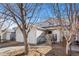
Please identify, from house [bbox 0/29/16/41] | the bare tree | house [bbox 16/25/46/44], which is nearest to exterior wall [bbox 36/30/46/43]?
house [bbox 16/25/46/44]

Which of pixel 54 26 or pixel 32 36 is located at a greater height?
pixel 54 26

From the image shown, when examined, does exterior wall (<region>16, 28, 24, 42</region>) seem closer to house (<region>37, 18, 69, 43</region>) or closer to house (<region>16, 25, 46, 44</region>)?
house (<region>16, 25, 46, 44</region>)

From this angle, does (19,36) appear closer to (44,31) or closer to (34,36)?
(34,36)

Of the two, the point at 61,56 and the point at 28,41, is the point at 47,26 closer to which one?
the point at 28,41

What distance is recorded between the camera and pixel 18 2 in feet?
5.97

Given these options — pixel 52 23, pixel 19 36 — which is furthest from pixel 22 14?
pixel 52 23

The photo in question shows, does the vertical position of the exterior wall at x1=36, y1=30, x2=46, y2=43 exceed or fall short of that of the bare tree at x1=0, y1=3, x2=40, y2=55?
it falls short

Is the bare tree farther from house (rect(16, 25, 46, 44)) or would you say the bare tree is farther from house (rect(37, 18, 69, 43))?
house (rect(37, 18, 69, 43))

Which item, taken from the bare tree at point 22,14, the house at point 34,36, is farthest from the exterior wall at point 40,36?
the bare tree at point 22,14

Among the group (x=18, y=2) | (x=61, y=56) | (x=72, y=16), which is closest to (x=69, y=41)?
(x=61, y=56)

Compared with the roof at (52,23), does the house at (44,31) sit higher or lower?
lower

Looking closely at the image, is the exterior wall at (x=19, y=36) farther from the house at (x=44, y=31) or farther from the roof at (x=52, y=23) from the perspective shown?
the roof at (x=52, y=23)

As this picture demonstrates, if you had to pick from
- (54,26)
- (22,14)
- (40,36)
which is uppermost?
(22,14)

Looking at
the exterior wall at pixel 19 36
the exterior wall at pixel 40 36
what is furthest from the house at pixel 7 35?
the exterior wall at pixel 40 36
